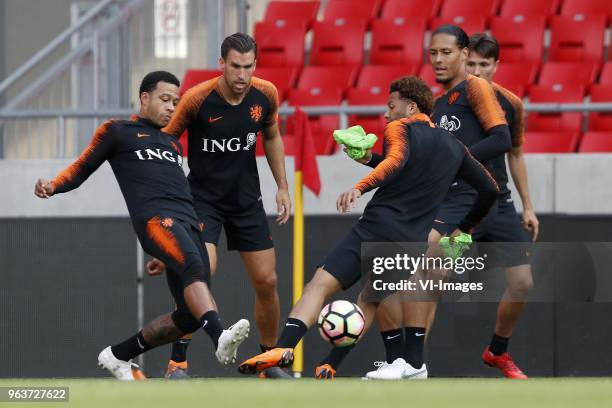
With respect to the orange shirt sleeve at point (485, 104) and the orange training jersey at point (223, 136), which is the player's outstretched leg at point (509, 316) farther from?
the orange training jersey at point (223, 136)

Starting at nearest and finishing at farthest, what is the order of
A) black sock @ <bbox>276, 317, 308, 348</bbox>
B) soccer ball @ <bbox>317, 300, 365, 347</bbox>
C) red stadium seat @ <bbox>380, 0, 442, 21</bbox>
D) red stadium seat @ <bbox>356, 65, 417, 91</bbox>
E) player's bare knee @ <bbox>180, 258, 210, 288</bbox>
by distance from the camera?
1. black sock @ <bbox>276, 317, 308, 348</bbox>
2. player's bare knee @ <bbox>180, 258, 210, 288</bbox>
3. soccer ball @ <bbox>317, 300, 365, 347</bbox>
4. red stadium seat @ <bbox>356, 65, 417, 91</bbox>
5. red stadium seat @ <bbox>380, 0, 442, 21</bbox>

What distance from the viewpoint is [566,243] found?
35.8ft

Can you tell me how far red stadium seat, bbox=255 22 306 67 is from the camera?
14484 millimetres

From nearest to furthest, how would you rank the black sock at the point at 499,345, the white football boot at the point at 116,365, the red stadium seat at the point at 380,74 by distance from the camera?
the white football boot at the point at 116,365 < the black sock at the point at 499,345 < the red stadium seat at the point at 380,74

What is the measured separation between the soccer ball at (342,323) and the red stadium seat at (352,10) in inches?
269

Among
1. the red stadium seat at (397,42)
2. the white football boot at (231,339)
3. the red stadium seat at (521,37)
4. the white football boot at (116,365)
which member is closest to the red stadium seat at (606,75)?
the red stadium seat at (521,37)

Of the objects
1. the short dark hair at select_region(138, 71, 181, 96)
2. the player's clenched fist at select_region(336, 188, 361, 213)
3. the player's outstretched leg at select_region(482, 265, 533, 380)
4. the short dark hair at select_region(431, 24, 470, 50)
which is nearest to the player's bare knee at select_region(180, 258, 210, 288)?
the player's clenched fist at select_region(336, 188, 361, 213)

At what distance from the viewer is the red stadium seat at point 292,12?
1484cm

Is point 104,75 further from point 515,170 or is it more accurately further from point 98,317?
point 515,170

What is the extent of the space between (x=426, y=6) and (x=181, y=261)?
717 cm

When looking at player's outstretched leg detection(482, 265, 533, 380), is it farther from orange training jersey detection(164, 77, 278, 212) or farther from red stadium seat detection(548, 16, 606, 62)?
red stadium seat detection(548, 16, 606, 62)

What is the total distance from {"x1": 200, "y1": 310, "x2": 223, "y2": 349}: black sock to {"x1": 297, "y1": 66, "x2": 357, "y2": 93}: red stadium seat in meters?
5.87

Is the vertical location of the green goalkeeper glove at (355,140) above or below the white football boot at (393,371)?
above

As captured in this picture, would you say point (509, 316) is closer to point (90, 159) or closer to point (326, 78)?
point (90, 159)
